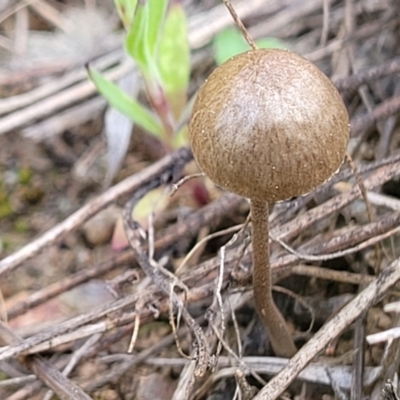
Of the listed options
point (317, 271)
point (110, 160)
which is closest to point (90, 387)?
point (317, 271)

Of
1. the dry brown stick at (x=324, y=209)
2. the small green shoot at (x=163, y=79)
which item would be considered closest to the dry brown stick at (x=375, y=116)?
the dry brown stick at (x=324, y=209)

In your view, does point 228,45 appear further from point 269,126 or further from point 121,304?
point 269,126

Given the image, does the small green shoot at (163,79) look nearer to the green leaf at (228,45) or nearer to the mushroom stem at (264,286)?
the green leaf at (228,45)

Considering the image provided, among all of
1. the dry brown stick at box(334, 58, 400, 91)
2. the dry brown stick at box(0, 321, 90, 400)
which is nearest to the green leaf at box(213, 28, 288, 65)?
the dry brown stick at box(334, 58, 400, 91)

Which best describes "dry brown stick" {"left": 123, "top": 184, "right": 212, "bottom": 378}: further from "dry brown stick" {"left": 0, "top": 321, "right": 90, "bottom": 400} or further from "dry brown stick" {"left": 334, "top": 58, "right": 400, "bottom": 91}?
"dry brown stick" {"left": 334, "top": 58, "right": 400, "bottom": 91}

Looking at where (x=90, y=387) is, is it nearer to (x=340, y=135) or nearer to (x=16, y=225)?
(x=16, y=225)
